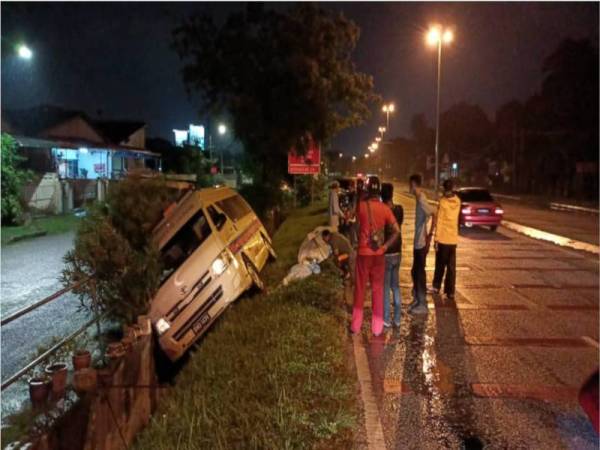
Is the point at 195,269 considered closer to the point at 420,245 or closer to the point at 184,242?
the point at 184,242

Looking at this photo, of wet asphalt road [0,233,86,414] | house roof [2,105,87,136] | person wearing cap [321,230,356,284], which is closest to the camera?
wet asphalt road [0,233,86,414]

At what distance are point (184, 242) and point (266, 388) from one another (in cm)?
436

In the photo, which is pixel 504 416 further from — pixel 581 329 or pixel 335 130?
pixel 335 130

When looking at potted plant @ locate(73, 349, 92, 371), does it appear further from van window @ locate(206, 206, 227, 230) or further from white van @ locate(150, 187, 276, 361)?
van window @ locate(206, 206, 227, 230)

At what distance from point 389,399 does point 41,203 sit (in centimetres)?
2669

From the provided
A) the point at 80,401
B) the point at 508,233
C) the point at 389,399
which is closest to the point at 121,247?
the point at 80,401

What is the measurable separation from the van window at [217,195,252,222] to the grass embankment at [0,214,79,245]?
876 cm

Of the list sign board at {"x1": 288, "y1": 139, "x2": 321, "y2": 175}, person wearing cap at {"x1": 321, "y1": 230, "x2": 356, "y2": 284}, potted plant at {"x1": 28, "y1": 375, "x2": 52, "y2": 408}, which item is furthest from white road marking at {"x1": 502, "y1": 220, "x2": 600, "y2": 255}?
potted plant at {"x1": 28, "y1": 375, "x2": 52, "y2": 408}

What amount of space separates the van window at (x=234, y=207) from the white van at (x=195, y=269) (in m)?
0.22

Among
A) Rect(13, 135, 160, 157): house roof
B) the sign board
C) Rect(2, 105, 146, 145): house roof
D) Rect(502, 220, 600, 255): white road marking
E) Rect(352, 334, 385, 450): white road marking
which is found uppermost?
Rect(2, 105, 146, 145): house roof

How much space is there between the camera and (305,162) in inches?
911

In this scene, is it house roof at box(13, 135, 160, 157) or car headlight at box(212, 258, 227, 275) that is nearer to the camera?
car headlight at box(212, 258, 227, 275)

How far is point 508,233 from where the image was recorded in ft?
71.1

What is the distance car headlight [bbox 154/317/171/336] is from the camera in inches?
320
